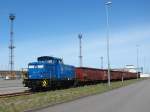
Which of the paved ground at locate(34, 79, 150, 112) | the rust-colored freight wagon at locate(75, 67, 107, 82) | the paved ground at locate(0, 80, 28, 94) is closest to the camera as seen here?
the paved ground at locate(34, 79, 150, 112)

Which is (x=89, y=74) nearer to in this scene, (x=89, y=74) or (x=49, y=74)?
(x=89, y=74)

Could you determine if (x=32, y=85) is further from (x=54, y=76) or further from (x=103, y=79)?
(x=103, y=79)

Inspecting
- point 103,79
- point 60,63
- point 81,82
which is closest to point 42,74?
point 60,63

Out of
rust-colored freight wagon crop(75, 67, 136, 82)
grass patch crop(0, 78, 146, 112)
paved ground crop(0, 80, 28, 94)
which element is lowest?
paved ground crop(0, 80, 28, 94)

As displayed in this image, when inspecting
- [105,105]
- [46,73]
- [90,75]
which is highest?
[46,73]

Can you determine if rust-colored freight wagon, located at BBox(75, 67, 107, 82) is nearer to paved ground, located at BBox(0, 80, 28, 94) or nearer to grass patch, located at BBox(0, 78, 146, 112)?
paved ground, located at BBox(0, 80, 28, 94)

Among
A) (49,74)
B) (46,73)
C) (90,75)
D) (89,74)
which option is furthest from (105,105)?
(90,75)

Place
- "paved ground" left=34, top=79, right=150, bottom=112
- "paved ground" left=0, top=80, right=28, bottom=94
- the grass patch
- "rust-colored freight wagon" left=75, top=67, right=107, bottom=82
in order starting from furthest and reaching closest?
"rust-colored freight wagon" left=75, top=67, right=107, bottom=82 < "paved ground" left=0, top=80, right=28, bottom=94 < the grass patch < "paved ground" left=34, top=79, right=150, bottom=112

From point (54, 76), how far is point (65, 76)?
3.32 meters

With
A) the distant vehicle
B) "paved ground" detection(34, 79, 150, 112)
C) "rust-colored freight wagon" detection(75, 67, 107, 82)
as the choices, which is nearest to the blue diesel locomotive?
the distant vehicle

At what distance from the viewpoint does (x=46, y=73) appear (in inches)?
1359

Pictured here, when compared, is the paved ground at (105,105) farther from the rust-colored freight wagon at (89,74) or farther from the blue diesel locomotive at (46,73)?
the rust-colored freight wagon at (89,74)

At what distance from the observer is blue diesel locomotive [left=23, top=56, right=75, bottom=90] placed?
33.4m

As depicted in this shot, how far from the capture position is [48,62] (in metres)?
35.5
